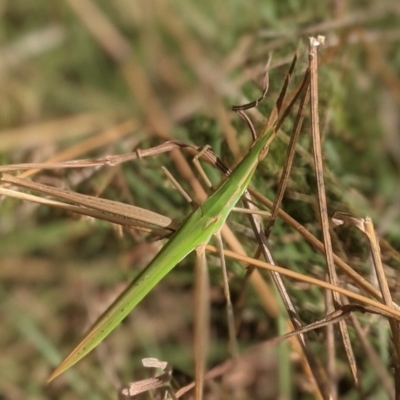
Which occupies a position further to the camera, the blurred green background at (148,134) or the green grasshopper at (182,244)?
the blurred green background at (148,134)

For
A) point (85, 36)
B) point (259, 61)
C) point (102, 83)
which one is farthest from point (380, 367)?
point (85, 36)

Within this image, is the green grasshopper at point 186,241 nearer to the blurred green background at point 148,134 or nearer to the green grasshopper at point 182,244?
the green grasshopper at point 182,244

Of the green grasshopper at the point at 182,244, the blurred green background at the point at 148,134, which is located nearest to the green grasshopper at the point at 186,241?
the green grasshopper at the point at 182,244

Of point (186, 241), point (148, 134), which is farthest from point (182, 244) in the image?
point (148, 134)

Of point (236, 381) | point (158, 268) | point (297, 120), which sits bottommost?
point (236, 381)

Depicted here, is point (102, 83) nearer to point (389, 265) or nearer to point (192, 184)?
point (192, 184)

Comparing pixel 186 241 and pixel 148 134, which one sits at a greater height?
pixel 148 134

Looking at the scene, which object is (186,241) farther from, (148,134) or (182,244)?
(148,134)

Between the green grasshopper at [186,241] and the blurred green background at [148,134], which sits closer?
the green grasshopper at [186,241]

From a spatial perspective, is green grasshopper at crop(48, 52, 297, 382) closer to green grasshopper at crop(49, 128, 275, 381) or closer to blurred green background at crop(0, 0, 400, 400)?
green grasshopper at crop(49, 128, 275, 381)
